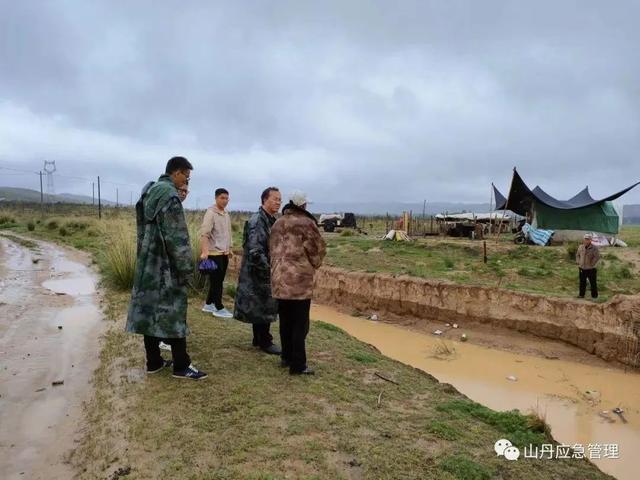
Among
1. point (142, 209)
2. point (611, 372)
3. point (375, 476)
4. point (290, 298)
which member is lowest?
point (611, 372)

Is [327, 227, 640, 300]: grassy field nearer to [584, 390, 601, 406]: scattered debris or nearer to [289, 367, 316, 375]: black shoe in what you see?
[584, 390, 601, 406]: scattered debris

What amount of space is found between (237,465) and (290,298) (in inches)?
58.2

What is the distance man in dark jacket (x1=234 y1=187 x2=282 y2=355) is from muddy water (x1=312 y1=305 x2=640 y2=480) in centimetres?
330

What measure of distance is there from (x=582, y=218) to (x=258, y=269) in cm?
1902

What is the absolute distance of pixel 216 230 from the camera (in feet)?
19.5

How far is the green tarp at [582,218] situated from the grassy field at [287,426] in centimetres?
1786

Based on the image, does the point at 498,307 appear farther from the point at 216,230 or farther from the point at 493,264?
the point at 216,230

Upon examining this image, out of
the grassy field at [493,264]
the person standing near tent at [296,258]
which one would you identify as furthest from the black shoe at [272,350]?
the grassy field at [493,264]

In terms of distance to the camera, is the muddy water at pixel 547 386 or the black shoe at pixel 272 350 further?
the muddy water at pixel 547 386

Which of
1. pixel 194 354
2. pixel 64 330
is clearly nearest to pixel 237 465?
pixel 194 354

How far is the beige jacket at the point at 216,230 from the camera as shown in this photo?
19.3ft

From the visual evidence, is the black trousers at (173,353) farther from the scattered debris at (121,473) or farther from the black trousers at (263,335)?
the scattered debris at (121,473)

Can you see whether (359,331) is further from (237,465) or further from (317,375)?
(237,465)

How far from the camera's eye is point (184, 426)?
3.32m
